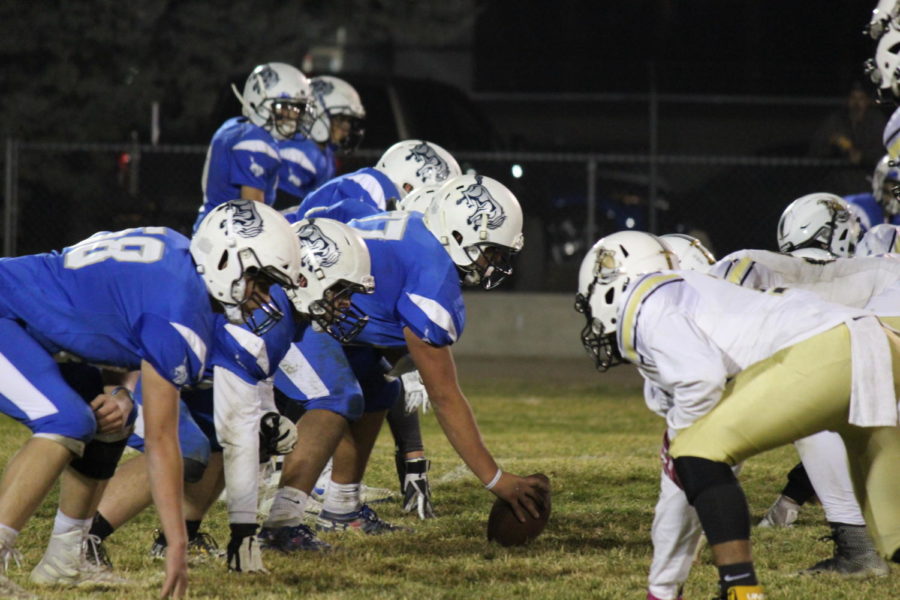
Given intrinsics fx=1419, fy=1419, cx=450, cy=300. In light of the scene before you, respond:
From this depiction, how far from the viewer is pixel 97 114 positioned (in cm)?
1296

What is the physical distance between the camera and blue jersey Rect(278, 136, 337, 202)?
8.59 meters

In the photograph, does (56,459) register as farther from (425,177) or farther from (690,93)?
(690,93)

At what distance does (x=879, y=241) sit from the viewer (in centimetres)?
622

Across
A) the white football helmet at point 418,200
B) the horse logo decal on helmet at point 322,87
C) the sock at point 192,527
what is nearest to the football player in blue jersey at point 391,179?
the white football helmet at point 418,200

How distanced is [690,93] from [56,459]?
15.5 m

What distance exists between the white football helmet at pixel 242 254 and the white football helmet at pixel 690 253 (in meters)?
1.27

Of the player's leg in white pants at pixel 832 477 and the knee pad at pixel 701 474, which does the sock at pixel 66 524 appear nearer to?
the knee pad at pixel 701 474

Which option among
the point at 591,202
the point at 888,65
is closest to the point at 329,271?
the point at 888,65

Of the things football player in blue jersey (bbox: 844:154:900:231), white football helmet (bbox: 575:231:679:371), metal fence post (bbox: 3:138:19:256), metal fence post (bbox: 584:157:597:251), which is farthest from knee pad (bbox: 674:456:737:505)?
metal fence post (bbox: 3:138:19:256)

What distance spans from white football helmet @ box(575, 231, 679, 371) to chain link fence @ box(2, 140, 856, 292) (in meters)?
6.73

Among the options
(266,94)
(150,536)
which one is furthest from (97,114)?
(150,536)

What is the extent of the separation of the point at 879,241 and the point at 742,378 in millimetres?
2496

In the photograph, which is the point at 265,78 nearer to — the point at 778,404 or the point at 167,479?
the point at 167,479

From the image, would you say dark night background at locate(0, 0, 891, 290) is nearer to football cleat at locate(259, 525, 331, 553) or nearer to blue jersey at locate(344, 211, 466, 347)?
blue jersey at locate(344, 211, 466, 347)
